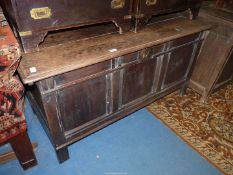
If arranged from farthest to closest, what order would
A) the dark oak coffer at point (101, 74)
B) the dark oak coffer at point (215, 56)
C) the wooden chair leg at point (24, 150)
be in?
the dark oak coffer at point (215, 56) < the wooden chair leg at point (24, 150) < the dark oak coffer at point (101, 74)

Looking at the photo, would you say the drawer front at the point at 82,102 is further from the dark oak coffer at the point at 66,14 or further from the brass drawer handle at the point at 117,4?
the brass drawer handle at the point at 117,4

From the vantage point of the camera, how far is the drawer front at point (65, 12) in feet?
4.42

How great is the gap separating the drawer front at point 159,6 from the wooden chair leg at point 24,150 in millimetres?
1555

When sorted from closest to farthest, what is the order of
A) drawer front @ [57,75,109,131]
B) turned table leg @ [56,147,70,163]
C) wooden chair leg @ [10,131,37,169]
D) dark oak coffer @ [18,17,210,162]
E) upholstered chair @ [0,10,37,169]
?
upholstered chair @ [0,10,37,169] < dark oak coffer @ [18,17,210,162] < drawer front @ [57,75,109,131] < wooden chair leg @ [10,131,37,169] < turned table leg @ [56,147,70,163]

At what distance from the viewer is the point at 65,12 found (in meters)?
1.48

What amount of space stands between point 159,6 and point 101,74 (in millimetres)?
908

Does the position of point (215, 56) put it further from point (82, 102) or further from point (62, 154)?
point (62, 154)

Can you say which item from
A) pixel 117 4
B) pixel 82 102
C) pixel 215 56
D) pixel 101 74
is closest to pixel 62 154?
pixel 82 102

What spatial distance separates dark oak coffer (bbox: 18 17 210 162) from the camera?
147 cm

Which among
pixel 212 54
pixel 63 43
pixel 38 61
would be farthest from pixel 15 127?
pixel 212 54

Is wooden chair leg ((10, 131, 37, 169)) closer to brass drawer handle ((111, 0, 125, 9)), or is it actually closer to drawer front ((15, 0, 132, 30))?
drawer front ((15, 0, 132, 30))

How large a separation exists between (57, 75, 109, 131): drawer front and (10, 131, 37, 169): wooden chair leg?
0.38m

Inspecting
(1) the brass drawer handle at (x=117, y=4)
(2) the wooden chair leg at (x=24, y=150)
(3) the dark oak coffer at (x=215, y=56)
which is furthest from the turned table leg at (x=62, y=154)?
(3) the dark oak coffer at (x=215, y=56)

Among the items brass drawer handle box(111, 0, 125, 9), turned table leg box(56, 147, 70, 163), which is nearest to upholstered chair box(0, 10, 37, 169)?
turned table leg box(56, 147, 70, 163)
